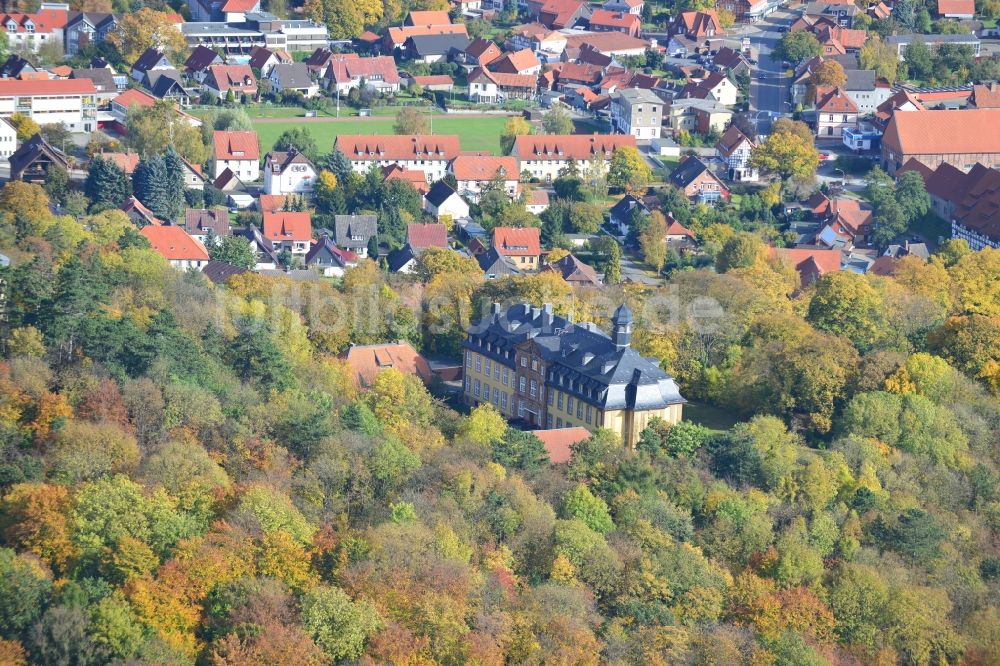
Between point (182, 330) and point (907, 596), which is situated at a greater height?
point (182, 330)

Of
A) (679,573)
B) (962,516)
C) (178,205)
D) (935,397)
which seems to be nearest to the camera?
(679,573)

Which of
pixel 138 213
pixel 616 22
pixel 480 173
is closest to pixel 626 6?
pixel 616 22

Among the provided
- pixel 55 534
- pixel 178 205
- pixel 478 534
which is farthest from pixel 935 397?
pixel 178 205

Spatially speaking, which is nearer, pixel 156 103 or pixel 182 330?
pixel 182 330

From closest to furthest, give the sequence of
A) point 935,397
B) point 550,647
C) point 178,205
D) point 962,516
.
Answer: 1. point 550,647
2. point 962,516
3. point 935,397
4. point 178,205

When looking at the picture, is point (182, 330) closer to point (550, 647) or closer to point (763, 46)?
point (550, 647)
